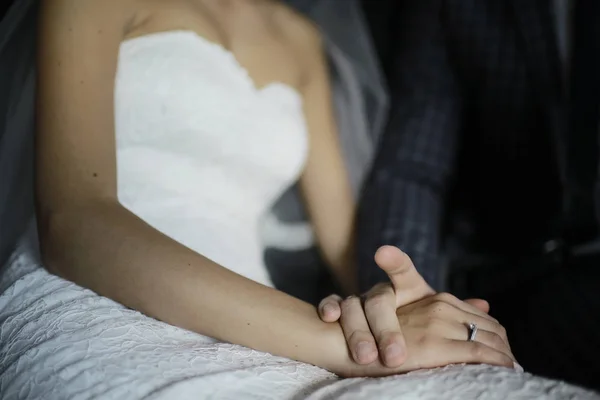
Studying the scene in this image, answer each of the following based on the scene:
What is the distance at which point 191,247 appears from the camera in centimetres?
85

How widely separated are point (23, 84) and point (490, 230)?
0.82 meters

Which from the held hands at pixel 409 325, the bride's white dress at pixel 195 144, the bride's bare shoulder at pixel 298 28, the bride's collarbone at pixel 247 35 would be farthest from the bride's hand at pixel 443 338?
the bride's bare shoulder at pixel 298 28

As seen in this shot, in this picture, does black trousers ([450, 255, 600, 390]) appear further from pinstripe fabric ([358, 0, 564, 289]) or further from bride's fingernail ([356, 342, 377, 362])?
bride's fingernail ([356, 342, 377, 362])

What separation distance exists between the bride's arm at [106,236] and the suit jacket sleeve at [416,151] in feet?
1.17

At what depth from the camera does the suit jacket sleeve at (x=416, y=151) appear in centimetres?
107

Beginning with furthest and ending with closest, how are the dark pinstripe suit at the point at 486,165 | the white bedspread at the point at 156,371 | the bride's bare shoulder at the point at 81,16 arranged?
the dark pinstripe suit at the point at 486,165
the bride's bare shoulder at the point at 81,16
the white bedspread at the point at 156,371

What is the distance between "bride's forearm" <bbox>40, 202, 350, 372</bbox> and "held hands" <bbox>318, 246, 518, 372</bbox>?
3 centimetres

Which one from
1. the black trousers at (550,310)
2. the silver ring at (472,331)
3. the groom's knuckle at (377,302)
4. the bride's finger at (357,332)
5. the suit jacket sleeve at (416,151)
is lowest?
the black trousers at (550,310)

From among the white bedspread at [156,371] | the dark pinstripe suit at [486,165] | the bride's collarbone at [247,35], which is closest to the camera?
the white bedspread at [156,371]

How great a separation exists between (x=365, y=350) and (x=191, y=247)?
31 cm

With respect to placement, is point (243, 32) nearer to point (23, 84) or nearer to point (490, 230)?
point (23, 84)

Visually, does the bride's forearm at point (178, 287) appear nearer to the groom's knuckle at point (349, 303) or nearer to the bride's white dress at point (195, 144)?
the groom's knuckle at point (349, 303)

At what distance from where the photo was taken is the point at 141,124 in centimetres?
87

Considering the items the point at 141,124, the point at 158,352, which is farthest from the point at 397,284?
the point at 141,124
